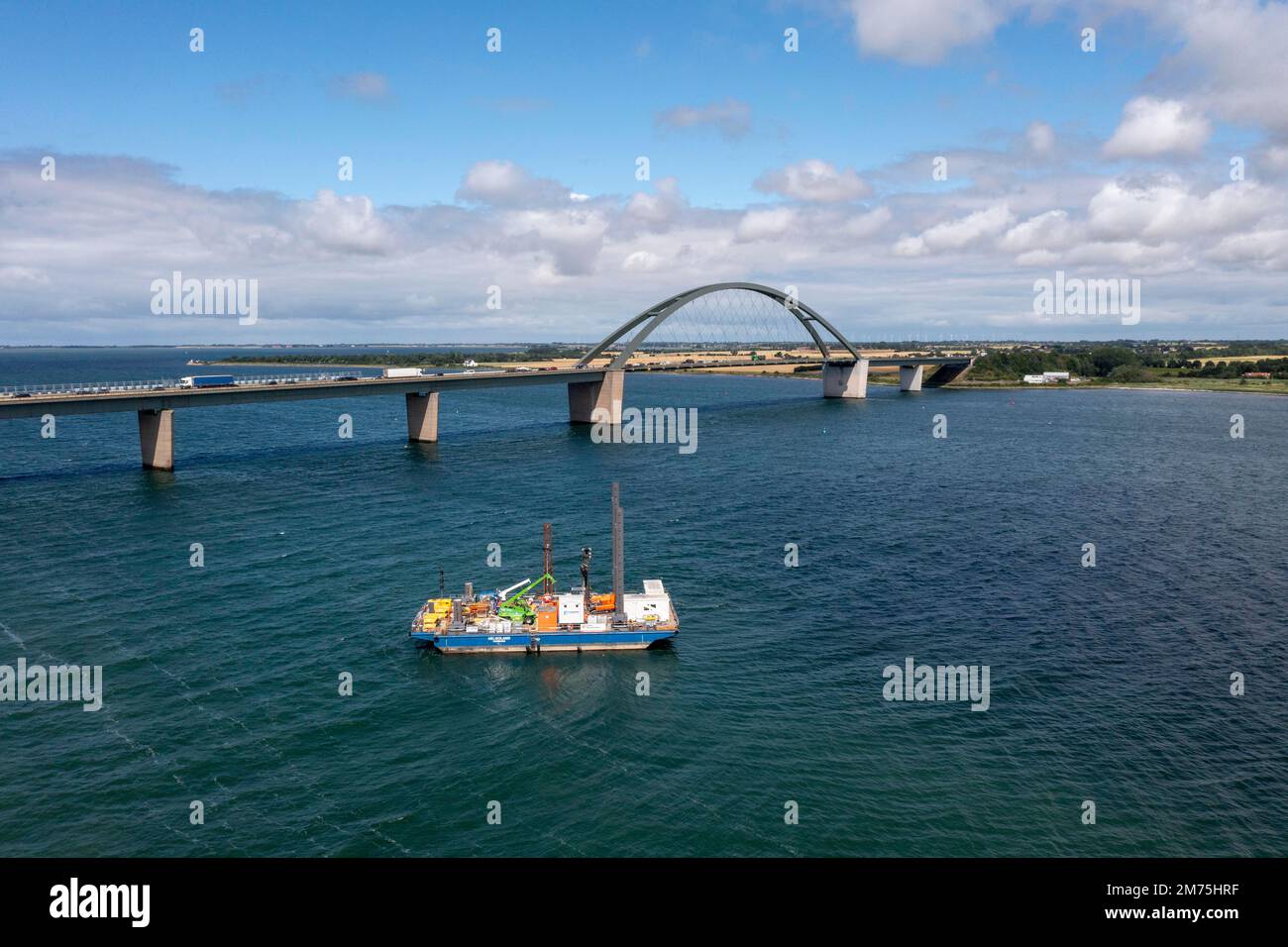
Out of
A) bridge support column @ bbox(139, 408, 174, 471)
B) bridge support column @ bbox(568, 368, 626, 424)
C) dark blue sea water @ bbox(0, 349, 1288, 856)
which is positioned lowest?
dark blue sea water @ bbox(0, 349, 1288, 856)

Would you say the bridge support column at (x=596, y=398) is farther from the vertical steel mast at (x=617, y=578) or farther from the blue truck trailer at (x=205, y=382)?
the vertical steel mast at (x=617, y=578)

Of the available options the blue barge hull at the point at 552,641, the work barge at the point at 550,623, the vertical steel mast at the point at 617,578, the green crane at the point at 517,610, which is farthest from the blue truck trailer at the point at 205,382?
the vertical steel mast at the point at 617,578

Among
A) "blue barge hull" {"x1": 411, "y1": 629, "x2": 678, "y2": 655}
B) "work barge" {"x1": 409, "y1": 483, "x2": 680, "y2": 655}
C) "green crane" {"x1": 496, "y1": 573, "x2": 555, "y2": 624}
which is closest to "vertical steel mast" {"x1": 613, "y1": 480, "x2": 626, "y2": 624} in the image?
"work barge" {"x1": 409, "y1": 483, "x2": 680, "y2": 655}

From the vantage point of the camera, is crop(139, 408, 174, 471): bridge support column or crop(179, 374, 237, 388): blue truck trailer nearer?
crop(139, 408, 174, 471): bridge support column

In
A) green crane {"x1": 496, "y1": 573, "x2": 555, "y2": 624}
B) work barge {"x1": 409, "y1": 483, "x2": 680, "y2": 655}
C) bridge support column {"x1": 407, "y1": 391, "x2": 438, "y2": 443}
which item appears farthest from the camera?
bridge support column {"x1": 407, "y1": 391, "x2": 438, "y2": 443}

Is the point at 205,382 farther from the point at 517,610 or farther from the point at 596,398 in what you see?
the point at 517,610

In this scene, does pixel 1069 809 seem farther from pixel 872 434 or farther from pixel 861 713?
pixel 872 434

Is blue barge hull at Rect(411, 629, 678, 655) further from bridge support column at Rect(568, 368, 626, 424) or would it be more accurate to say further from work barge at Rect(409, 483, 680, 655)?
bridge support column at Rect(568, 368, 626, 424)
